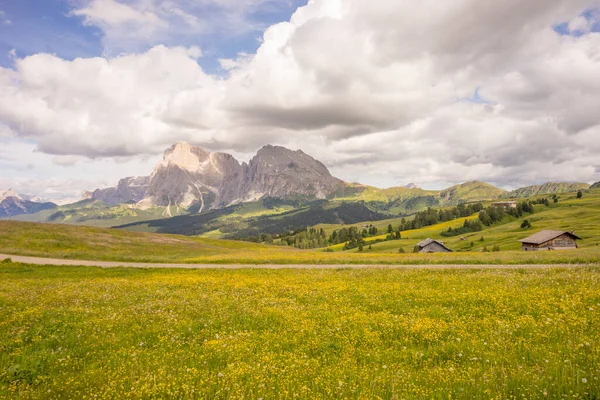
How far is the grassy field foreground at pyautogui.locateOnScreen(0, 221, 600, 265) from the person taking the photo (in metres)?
44.2

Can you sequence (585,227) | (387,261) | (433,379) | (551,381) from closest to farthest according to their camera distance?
(551,381)
(433,379)
(387,261)
(585,227)

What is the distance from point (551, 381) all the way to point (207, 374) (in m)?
8.18

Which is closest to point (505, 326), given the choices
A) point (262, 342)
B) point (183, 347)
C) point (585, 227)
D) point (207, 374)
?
point (262, 342)

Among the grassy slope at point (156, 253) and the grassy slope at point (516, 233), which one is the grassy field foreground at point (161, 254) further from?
the grassy slope at point (516, 233)

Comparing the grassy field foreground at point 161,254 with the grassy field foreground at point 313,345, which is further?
the grassy field foreground at point 161,254

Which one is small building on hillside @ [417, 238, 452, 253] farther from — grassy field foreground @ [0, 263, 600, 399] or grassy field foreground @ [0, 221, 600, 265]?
grassy field foreground @ [0, 263, 600, 399]

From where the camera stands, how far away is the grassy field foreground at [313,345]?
294 inches

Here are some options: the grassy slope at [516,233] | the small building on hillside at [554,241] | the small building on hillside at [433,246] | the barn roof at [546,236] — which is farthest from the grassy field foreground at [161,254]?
the grassy slope at [516,233]

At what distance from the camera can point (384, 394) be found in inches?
280

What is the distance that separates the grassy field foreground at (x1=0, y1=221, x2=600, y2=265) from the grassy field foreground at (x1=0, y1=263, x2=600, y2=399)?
26841 mm

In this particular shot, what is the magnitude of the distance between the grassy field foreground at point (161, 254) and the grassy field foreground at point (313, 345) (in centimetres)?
2684

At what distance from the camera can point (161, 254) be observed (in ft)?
235

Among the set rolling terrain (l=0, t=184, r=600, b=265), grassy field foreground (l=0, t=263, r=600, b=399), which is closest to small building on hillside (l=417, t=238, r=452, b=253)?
rolling terrain (l=0, t=184, r=600, b=265)

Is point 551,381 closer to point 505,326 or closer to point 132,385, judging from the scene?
point 505,326
